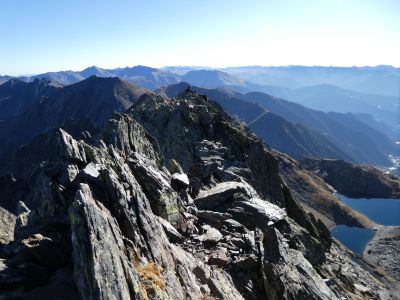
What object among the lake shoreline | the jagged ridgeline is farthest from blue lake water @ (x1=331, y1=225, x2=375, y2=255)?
the jagged ridgeline

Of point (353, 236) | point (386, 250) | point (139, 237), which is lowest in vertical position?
point (353, 236)

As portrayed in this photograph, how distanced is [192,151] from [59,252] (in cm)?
4934

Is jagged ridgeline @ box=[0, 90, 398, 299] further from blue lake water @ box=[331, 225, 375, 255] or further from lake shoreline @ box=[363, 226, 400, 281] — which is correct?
blue lake water @ box=[331, 225, 375, 255]

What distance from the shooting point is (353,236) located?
190m

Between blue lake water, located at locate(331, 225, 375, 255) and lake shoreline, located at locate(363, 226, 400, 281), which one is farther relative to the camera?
blue lake water, located at locate(331, 225, 375, 255)

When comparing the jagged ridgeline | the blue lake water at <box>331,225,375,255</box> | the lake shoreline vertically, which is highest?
the jagged ridgeline

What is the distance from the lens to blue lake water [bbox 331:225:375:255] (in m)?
178

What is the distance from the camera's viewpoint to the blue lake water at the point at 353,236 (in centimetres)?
17781

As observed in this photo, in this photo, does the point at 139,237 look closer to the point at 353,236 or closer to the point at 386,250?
the point at 386,250

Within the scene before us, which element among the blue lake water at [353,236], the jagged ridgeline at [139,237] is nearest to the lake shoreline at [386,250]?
the blue lake water at [353,236]

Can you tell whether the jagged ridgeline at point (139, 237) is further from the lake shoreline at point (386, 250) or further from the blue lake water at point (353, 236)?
the blue lake water at point (353, 236)

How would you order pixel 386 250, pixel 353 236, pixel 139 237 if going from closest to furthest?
pixel 139 237 < pixel 386 250 < pixel 353 236

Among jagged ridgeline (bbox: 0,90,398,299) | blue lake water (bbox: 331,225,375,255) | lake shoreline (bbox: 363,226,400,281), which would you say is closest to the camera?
jagged ridgeline (bbox: 0,90,398,299)

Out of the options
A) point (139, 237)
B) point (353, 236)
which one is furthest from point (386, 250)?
point (139, 237)
